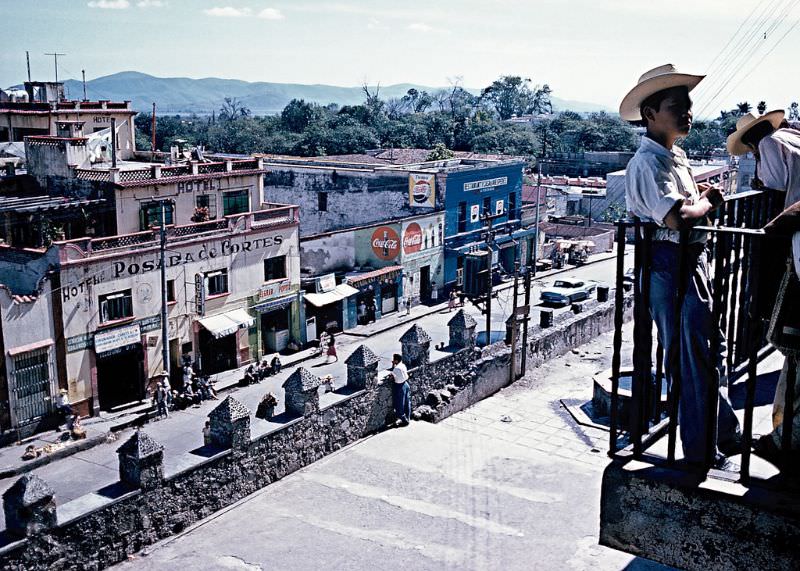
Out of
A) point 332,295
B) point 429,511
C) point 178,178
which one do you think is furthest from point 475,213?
point 429,511

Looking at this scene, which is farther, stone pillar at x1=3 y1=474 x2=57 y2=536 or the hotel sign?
the hotel sign

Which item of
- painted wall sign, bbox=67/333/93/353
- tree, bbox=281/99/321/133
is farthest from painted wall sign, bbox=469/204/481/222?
tree, bbox=281/99/321/133

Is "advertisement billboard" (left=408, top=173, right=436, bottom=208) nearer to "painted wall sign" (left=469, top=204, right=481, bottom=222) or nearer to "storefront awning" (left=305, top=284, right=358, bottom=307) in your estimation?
"painted wall sign" (left=469, top=204, right=481, bottom=222)

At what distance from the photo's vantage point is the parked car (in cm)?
3953

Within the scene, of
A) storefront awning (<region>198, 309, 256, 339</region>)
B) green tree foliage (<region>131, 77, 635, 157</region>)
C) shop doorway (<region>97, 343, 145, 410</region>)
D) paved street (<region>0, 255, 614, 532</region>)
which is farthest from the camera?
green tree foliage (<region>131, 77, 635, 157</region>)

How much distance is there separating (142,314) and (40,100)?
2582 cm

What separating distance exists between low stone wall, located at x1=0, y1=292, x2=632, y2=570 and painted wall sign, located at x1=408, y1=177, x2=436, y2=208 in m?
19.7

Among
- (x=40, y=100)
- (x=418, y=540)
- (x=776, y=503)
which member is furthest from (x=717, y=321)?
(x=40, y=100)

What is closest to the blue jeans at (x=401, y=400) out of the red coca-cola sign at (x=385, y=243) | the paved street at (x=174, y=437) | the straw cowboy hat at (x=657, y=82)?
the paved street at (x=174, y=437)

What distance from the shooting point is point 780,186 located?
5.77m

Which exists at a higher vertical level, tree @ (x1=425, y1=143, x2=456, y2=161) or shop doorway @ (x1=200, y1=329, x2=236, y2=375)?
tree @ (x1=425, y1=143, x2=456, y2=161)

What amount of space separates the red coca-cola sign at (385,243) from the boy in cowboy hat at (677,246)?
107ft

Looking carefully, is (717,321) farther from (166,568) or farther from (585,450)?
(585,450)

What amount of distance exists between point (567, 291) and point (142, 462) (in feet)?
96.2
